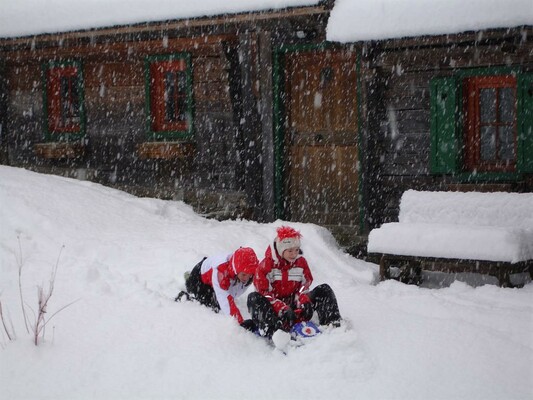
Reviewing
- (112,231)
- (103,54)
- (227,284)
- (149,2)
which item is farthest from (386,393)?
(103,54)

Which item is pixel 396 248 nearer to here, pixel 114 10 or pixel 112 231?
pixel 112 231

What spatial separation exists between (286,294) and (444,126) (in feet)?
13.7

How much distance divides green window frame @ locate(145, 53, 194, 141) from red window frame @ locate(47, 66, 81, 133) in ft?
5.66

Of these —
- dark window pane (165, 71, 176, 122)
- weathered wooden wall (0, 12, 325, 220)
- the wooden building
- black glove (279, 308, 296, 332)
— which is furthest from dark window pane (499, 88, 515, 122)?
black glove (279, 308, 296, 332)

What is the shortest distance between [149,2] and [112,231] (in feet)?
13.3

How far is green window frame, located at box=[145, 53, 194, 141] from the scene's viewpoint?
35.9 feet

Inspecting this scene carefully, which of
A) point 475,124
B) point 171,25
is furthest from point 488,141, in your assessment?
point 171,25

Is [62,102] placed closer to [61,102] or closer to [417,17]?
[61,102]

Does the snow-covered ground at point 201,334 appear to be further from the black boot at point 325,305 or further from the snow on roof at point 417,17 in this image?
the snow on roof at point 417,17

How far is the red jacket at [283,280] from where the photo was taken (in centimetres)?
552

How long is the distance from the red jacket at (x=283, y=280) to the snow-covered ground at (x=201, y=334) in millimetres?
444

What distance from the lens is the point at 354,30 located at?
8.79 meters

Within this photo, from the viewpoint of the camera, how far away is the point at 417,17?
851 centimetres

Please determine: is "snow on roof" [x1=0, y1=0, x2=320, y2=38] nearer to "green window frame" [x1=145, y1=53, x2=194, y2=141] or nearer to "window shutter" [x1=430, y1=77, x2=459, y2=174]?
"green window frame" [x1=145, y1=53, x2=194, y2=141]
